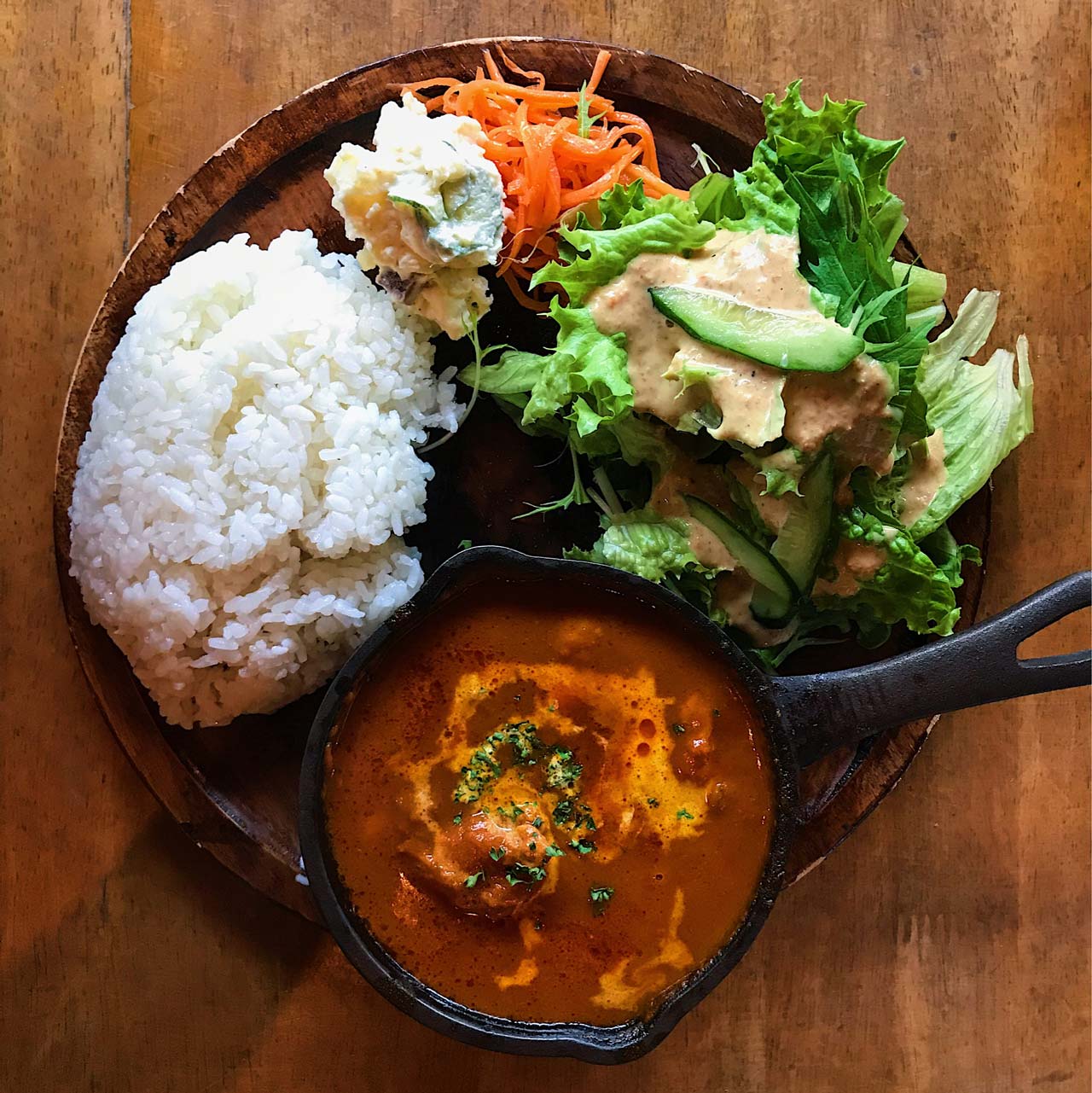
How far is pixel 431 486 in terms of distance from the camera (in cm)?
248

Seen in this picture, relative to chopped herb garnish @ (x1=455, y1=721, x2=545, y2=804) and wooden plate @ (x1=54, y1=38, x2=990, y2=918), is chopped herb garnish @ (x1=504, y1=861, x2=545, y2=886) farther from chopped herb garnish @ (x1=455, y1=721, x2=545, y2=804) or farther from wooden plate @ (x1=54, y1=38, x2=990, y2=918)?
wooden plate @ (x1=54, y1=38, x2=990, y2=918)

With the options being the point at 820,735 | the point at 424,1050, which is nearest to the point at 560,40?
the point at 820,735

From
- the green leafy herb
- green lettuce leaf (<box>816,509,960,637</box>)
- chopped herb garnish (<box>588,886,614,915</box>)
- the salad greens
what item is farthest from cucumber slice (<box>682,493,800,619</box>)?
the green leafy herb

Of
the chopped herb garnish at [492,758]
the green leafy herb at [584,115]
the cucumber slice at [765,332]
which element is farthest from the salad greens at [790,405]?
the chopped herb garnish at [492,758]

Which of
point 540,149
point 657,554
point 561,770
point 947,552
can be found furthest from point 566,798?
point 540,149

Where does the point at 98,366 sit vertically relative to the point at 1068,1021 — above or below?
above

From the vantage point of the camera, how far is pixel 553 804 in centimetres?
196

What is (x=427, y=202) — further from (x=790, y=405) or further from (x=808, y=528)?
(x=808, y=528)

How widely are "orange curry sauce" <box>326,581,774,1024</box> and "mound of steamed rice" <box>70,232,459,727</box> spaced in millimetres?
421

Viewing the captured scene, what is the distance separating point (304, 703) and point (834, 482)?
1394 mm

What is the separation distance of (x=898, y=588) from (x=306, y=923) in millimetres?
1739

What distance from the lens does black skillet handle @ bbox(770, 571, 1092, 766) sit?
1.99m

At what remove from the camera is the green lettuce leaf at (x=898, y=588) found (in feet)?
7.14

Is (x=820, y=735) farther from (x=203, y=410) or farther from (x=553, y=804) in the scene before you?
(x=203, y=410)
